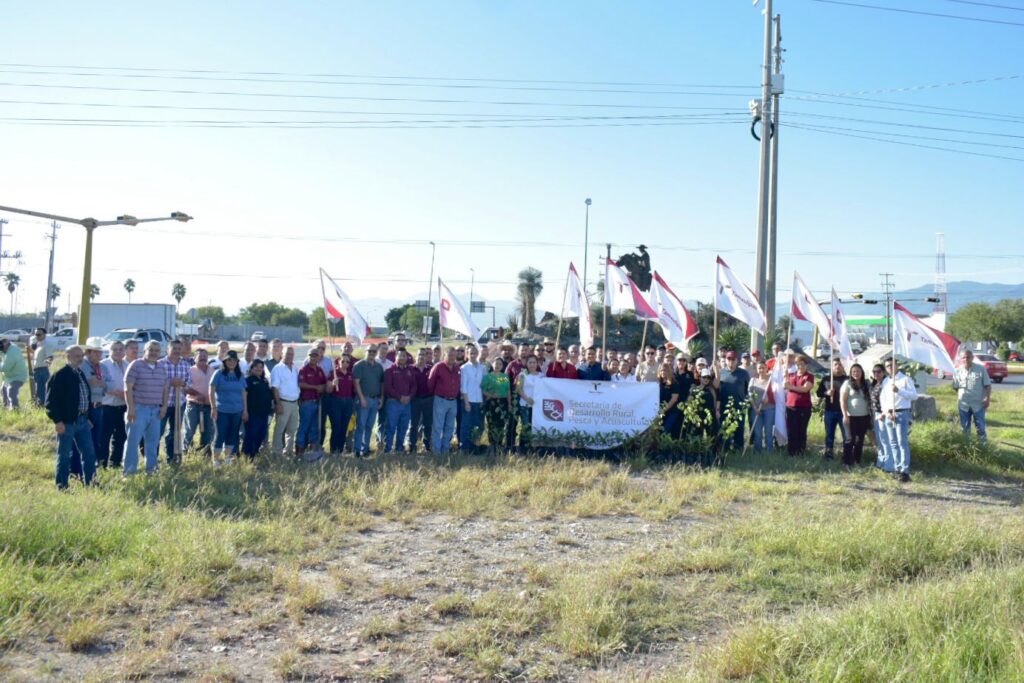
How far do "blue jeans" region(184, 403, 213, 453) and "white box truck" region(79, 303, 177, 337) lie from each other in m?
36.9

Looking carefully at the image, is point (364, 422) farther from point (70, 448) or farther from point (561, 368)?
point (70, 448)

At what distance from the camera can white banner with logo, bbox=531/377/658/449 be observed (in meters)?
13.8

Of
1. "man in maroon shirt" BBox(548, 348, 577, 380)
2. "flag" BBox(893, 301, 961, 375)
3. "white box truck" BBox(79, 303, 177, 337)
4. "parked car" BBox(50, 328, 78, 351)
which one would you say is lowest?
"man in maroon shirt" BBox(548, 348, 577, 380)

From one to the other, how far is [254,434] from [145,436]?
5.71ft

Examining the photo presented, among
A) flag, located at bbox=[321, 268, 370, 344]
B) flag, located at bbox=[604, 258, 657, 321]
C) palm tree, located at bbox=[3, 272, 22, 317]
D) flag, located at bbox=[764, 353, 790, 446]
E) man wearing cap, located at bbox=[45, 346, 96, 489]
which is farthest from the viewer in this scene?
palm tree, located at bbox=[3, 272, 22, 317]

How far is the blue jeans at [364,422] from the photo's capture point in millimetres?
13234

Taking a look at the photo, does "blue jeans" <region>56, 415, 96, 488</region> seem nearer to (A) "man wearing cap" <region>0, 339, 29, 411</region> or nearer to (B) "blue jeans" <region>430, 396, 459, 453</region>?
(B) "blue jeans" <region>430, 396, 459, 453</region>

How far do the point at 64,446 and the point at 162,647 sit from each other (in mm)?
5271

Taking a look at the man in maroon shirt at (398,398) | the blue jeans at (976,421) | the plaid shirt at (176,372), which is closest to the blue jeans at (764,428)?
the blue jeans at (976,421)

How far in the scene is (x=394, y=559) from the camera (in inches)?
308

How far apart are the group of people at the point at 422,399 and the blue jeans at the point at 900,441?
1cm

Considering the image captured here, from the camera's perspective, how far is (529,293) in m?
57.7

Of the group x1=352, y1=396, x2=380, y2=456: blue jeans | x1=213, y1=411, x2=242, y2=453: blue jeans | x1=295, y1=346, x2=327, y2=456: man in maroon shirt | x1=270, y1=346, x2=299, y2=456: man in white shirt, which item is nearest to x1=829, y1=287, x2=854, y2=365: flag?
x1=352, y1=396, x2=380, y2=456: blue jeans

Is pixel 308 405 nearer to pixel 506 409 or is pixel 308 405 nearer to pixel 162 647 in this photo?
pixel 506 409
